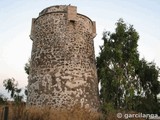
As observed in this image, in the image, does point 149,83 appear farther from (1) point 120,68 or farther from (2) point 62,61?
(2) point 62,61

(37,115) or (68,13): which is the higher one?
(68,13)

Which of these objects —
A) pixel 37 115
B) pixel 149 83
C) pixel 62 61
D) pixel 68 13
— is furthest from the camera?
pixel 149 83

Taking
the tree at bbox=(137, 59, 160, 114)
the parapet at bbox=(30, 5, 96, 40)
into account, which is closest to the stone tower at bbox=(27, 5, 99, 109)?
the parapet at bbox=(30, 5, 96, 40)

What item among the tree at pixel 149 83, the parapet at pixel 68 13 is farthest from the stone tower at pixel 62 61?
the tree at pixel 149 83

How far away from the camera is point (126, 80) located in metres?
16.5

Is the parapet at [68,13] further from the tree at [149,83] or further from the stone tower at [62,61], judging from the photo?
the tree at [149,83]

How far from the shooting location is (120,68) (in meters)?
16.7

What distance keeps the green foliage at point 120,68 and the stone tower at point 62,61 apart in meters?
1.14

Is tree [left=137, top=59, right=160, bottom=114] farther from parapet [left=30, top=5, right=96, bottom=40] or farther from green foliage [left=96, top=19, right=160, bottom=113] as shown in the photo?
parapet [left=30, top=5, right=96, bottom=40]

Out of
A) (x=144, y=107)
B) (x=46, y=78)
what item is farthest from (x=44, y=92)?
(x=144, y=107)

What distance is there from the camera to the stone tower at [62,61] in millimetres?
15422

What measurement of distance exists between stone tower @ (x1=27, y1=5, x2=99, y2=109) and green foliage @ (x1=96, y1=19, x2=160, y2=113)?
1.14 m

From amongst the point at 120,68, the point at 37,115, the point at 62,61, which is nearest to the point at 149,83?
the point at 120,68

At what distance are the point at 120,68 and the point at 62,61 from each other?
14.2ft
